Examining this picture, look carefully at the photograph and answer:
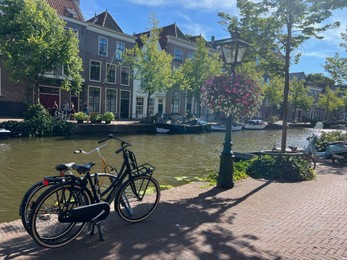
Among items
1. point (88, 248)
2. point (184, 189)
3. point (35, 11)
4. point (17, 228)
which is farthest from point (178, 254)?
point (35, 11)

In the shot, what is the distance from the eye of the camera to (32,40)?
16922 millimetres

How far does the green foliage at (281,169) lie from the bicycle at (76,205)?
441 cm

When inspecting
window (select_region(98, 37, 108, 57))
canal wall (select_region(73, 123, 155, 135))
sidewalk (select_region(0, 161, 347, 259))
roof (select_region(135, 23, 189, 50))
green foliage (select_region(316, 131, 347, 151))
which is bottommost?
sidewalk (select_region(0, 161, 347, 259))

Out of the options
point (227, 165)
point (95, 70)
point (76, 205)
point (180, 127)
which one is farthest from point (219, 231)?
point (95, 70)

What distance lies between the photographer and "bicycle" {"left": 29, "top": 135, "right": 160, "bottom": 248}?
322 cm

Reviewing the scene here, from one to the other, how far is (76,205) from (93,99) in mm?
26396

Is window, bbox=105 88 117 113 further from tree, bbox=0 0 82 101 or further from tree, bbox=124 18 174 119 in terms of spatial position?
tree, bbox=0 0 82 101

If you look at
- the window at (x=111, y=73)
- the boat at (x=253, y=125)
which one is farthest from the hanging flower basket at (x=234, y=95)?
the boat at (x=253, y=125)

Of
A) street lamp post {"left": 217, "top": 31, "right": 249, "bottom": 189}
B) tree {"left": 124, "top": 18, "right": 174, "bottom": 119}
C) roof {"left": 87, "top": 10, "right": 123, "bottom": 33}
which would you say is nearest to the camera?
street lamp post {"left": 217, "top": 31, "right": 249, "bottom": 189}

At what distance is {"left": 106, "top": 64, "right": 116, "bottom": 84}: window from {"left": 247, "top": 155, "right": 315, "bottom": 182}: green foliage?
23983mm

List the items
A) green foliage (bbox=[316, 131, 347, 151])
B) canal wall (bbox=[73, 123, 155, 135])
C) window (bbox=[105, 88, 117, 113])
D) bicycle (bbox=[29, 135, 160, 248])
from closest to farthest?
bicycle (bbox=[29, 135, 160, 248]) → green foliage (bbox=[316, 131, 347, 151]) → canal wall (bbox=[73, 123, 155, 135]) → window (bbox=[105, 88, 117, 113])

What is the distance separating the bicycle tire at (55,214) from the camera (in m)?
3.13

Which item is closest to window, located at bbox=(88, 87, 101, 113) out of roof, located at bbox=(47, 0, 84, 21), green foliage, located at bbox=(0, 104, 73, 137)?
roof, located at bbox=(47, 0, 84, 21)

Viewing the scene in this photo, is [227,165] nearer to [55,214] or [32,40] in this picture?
[55,214]
